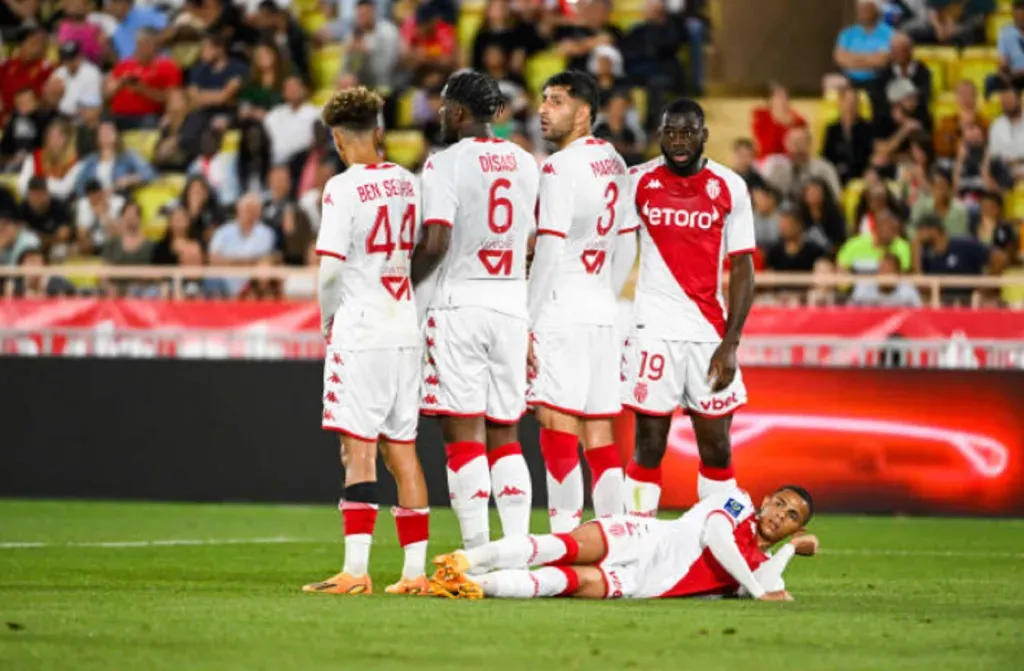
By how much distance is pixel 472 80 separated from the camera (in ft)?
33.9

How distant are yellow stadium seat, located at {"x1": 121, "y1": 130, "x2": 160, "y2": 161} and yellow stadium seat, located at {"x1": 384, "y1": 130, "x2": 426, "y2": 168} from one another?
2.63 meters

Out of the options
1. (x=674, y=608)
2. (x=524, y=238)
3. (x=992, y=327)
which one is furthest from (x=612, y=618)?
(x=992, y=327)

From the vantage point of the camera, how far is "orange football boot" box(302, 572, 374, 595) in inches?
394

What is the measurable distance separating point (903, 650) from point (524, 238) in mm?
3448

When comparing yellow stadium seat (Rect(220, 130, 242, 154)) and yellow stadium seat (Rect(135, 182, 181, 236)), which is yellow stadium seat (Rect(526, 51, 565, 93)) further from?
yellow stadium seat (Rect(135, 182, 181, 236))

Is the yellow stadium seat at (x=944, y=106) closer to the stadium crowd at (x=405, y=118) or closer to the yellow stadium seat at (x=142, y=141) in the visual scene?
the stadium crowd at (x=405, y=118)

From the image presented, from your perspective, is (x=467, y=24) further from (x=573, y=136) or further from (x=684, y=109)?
(x=573, y=136)

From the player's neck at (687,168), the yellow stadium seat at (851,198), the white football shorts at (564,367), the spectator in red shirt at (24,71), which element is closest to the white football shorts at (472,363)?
the white football shorts at (564,367)

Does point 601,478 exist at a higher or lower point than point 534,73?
lower

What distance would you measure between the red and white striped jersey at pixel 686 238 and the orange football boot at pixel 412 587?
2243mm

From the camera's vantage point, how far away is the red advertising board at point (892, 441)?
16.8 m

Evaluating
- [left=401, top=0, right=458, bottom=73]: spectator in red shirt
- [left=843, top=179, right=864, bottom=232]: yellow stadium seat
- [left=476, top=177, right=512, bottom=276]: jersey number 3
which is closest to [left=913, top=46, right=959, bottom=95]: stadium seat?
[left=843, top=179, right=864, bottom=232]: yellow stadium seat

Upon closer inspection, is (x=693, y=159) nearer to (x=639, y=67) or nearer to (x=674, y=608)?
(x=674, y=608)

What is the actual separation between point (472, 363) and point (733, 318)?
165 centimetres
